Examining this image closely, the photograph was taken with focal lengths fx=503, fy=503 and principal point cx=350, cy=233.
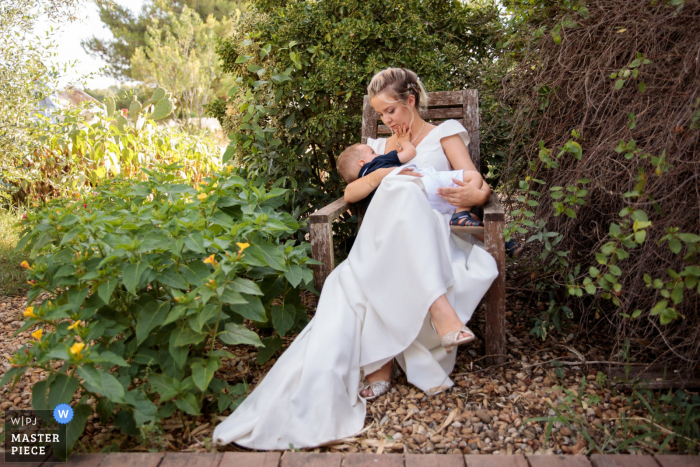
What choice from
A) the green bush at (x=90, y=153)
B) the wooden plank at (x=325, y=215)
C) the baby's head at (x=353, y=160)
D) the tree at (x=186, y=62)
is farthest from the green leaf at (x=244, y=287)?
the tree at (x=186, y=62)

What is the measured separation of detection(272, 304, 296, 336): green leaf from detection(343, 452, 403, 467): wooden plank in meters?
0.65

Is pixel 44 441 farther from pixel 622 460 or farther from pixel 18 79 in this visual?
pixel 18 79

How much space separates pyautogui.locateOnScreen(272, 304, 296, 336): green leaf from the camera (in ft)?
6.83

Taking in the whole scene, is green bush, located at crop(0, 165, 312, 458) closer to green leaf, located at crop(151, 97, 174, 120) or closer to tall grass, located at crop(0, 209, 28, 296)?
tall grass, located at crop(0, 209, 28, 296)

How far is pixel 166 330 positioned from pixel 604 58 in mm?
1984

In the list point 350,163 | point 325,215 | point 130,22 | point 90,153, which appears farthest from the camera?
point 130,22

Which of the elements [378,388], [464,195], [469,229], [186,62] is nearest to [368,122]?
[464,195]

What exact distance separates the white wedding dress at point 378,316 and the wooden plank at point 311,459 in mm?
181

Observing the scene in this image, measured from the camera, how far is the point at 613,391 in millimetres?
1906

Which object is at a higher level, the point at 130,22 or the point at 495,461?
the point at 130,22

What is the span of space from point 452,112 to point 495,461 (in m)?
2.01

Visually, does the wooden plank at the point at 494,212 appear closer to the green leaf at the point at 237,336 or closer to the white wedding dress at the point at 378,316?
the white wedding dress at the point at 378,316

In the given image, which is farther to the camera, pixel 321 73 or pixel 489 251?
pixel 321 73

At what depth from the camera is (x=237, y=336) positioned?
175 cm
